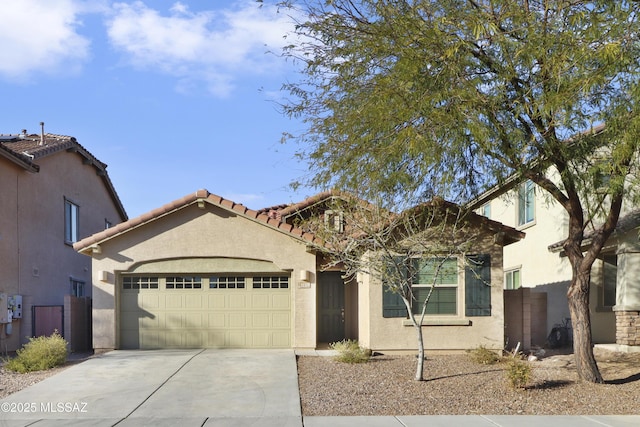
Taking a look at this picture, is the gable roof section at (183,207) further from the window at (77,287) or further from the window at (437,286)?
the window at (77,287)

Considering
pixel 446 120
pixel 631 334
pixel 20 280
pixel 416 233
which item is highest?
pixel 446 120

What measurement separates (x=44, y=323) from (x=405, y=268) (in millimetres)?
10435

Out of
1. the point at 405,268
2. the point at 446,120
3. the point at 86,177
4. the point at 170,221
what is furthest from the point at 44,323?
A: the point at 446,120

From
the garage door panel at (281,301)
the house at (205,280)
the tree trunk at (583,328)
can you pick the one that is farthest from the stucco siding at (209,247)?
the tree trunk at (583,328)

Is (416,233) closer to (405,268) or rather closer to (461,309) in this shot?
(405,268)

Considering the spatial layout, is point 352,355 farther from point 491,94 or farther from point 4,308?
point 4,308

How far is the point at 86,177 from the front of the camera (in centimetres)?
2492

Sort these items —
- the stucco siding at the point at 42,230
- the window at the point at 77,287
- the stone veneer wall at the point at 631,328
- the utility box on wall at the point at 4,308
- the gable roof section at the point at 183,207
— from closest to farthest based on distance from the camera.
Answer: the stone veneer wall at the point at 631,328, the gable roof section at the point at 183,207, the utility box on wall at the point at 4,308, the stucco siding at the point at 42,230, the window at the point at 77,287

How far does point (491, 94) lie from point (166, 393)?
7.66 meters

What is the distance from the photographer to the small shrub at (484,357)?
14.4m

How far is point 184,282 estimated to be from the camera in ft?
55.0

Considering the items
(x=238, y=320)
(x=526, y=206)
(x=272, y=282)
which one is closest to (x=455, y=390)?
(x=272, y=282)

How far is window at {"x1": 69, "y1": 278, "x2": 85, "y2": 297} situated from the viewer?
74.6 feet

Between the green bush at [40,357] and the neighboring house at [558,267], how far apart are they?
957 cm
